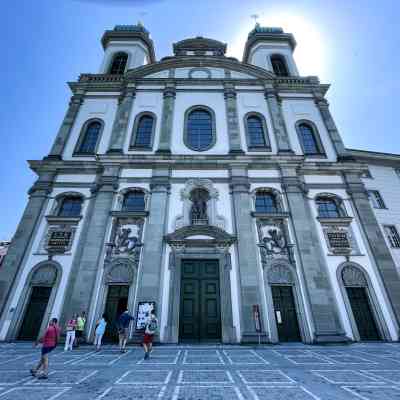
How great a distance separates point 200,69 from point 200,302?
20.0m

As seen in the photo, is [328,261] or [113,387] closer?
[113,387]

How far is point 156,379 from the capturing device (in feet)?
18.4

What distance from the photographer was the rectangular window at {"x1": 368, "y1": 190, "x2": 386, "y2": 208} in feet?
58.7

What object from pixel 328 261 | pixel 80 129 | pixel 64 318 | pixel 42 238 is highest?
pixel 80 129

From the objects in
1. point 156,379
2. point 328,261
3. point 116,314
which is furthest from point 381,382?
point 116,314

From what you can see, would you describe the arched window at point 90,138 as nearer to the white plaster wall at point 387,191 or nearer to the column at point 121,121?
the column at point 121,121

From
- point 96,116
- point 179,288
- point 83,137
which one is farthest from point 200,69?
point 179,288

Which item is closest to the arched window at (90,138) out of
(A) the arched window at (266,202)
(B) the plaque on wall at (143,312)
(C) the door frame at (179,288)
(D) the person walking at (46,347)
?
(C) the door frame at (179,288)

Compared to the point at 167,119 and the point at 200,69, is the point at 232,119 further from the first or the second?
the point at 200,69

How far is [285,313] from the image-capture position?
1182 cm

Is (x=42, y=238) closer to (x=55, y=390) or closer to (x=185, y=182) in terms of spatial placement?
(x=185, y=182)

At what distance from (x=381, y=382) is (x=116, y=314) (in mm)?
10580

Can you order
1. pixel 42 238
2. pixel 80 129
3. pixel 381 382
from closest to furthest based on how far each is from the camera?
1. pixel 381 382
2. pixel 42 238
3. pixel 80 129

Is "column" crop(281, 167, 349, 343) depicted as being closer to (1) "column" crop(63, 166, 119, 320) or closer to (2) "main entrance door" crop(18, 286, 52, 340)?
(1) "column" crop(63, 166, 119, 320)
